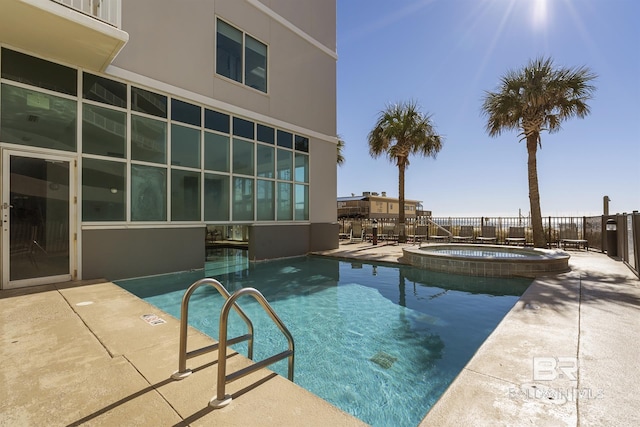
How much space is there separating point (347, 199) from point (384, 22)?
2077 centimetres

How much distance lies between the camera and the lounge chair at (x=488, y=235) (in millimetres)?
12945

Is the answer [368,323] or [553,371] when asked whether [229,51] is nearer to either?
[368,323]

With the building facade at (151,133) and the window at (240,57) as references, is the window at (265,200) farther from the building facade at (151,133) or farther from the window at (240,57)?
the window at (240,57)

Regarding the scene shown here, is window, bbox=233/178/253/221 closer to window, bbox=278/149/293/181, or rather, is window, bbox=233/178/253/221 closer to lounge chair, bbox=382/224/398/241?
window, bbox=278/149/293/181

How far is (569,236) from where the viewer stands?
1178cm

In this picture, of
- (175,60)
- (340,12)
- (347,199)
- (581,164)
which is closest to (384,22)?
(340,12)

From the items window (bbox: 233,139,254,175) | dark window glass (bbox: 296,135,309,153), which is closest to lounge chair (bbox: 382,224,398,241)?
dark window glass (bbox: 296,135,309,153)

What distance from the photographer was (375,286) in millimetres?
6645

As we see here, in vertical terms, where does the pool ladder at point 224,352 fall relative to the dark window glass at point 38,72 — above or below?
below

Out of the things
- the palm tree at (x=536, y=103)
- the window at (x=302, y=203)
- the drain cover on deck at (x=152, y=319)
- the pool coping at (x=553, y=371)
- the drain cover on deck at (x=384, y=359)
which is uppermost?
the palm tree at (x=536, y=103)

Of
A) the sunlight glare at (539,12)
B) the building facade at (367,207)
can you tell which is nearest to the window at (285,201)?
the sunlight glare at (539,12)

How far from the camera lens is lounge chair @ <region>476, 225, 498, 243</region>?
42.5 ft

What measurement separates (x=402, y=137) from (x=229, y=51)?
29.0ft

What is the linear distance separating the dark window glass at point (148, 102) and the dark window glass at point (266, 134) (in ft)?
9.65
